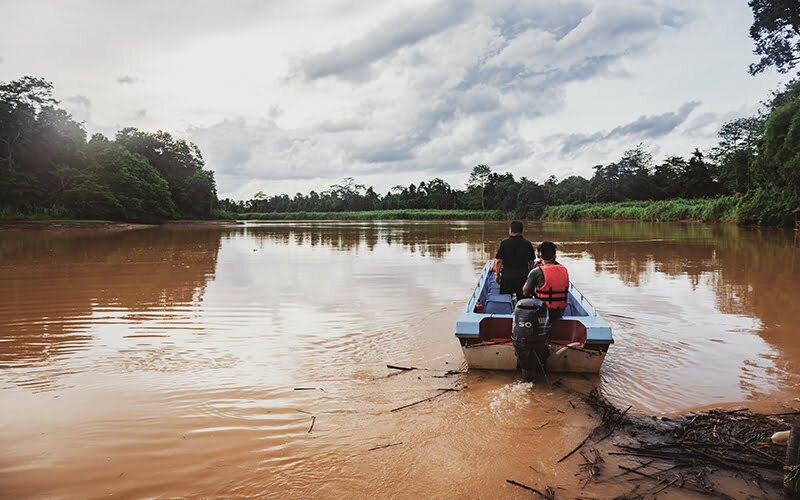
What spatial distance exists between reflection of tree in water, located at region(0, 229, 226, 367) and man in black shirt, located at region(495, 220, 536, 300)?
5.56m

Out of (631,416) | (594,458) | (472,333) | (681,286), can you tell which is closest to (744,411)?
(631,416)

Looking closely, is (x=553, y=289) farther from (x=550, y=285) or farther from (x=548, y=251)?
(x=548, y=251)

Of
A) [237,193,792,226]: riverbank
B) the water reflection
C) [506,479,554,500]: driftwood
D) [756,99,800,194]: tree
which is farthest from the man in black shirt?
[237,193,792,226]: riverbank

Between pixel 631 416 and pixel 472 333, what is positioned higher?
pixel 472 333

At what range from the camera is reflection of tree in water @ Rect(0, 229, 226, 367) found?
6215 millimetres

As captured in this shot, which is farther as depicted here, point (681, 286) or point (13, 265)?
point (13, 265)

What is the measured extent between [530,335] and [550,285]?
830mm

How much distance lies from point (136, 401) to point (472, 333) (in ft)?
10.8

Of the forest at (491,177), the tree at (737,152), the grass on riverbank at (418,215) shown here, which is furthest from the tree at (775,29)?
the grass on riverbank at (418,215)

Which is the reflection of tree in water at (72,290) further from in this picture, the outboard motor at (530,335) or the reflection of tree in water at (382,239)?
the reflection of tree in water at (382,239)

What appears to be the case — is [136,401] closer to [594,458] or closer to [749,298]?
[594,458]

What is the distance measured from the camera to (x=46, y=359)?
5.46 meters

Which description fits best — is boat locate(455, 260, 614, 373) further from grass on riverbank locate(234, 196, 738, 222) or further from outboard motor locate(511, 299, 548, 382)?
grass on riverbank locate(234, 196, 738, 222)

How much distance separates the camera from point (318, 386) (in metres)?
4.73
